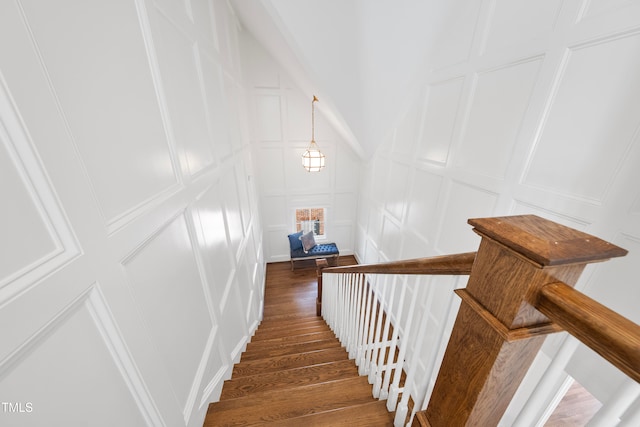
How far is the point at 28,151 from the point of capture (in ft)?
1.49

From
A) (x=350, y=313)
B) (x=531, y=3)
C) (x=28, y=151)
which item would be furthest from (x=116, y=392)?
(x=531, y=3)

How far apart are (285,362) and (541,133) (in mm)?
2599

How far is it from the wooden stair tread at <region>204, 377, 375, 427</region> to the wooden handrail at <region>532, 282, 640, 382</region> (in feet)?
4.33

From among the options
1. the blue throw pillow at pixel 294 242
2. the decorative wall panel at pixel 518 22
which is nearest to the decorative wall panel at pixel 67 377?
the decorative wall panel at pixel 518 22

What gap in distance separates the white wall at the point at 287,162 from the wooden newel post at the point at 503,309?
4.09 m

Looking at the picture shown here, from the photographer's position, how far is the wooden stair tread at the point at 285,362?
6.42 ft

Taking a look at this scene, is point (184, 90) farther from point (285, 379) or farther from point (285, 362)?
point (285, 362)

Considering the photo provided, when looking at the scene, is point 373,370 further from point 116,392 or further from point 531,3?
point 531,3

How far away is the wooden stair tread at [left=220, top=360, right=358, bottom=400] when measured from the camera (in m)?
1.64

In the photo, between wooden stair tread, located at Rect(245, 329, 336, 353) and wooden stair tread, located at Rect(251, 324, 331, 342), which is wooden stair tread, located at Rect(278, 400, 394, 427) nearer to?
wooden stair tread, located at Rect(245, 329, 336, 353)

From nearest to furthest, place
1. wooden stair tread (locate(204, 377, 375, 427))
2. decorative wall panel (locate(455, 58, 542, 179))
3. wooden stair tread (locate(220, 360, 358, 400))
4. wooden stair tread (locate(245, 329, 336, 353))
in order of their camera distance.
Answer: wooden stair tread (locate(204, 377, 375, 427)), decorative wall panel (locate(455, 58, 542, 179)), wooden stair tread (locate(220, 360, 358, 400)), wooden stair tread (locate(245, 329, 336, 353))

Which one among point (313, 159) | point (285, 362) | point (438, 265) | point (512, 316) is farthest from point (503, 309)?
point (313, 159)

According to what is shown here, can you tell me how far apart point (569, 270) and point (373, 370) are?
4.37 ft

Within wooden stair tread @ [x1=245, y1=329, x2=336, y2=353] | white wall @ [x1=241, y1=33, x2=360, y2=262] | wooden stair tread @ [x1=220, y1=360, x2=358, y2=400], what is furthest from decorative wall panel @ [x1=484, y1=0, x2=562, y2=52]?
wooden stair tread @ [x1=245, y1=329, x2=336, y2=353]
